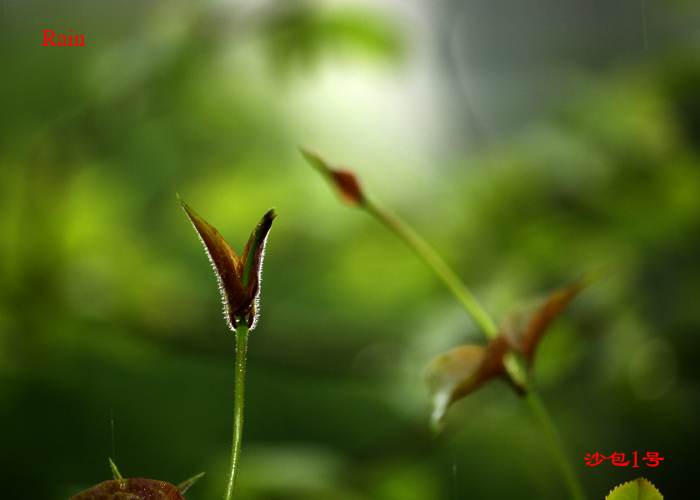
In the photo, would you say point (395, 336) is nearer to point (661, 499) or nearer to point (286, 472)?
point (286, 472)

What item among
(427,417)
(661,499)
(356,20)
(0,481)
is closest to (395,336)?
(427,417)

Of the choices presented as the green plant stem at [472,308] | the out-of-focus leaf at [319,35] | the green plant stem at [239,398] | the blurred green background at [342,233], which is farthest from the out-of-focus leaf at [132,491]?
the out-of-focus leaf at [319,35]

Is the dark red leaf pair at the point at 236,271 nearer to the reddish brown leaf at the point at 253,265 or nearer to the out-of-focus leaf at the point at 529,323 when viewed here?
the reddish brown leaf at the point at 253,265

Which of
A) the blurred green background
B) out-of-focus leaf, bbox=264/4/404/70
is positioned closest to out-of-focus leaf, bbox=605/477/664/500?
the blurred green background

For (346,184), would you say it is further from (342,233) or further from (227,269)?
(342,233)

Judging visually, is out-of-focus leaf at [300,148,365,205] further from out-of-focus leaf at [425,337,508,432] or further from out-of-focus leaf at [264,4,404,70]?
out-of-focus leaf at [264,4,404,70]

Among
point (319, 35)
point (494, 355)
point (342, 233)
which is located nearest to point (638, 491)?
point (494, 355)

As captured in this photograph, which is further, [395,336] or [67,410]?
[67,410]
